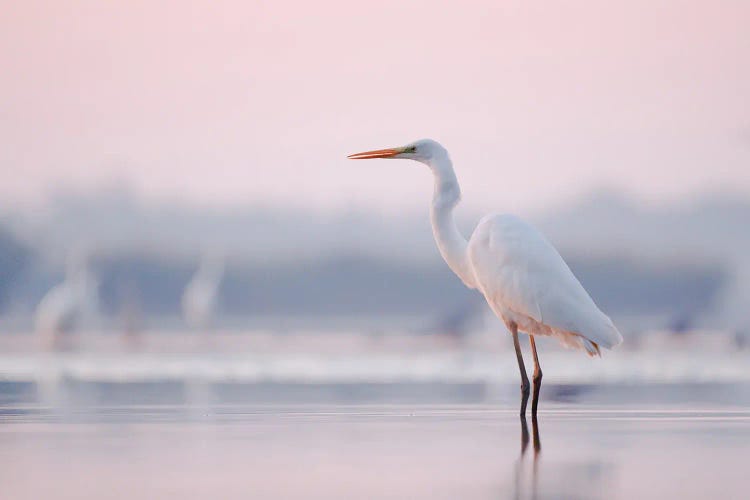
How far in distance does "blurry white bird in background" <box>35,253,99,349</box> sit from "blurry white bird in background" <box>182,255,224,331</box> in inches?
79.8

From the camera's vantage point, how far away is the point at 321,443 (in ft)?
20.7

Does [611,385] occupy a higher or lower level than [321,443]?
lower

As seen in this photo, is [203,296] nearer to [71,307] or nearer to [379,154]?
[71,307]

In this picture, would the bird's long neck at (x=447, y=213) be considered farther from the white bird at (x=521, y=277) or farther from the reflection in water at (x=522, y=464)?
the reflection in water at (x=522, y=464)

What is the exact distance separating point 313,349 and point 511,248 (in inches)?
461

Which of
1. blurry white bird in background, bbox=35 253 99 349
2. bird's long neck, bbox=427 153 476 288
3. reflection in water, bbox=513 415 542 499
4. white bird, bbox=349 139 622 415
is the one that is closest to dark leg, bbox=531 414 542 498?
reflection in water, bbox=513 415 542 499

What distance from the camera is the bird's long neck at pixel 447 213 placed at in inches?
362

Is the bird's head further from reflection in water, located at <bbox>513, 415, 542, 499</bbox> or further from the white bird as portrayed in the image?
reflection in water, located at <bbox>513, 415, 542, 499</bbox>

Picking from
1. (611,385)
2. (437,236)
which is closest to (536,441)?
(437,236)

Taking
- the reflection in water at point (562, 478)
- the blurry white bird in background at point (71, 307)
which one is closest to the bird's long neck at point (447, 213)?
the reflection in water at point (562, 478)

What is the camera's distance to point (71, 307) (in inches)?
1015

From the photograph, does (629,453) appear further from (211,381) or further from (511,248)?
(211,381)

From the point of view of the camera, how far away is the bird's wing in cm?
858

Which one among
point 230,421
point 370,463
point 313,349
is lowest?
point 313,349
